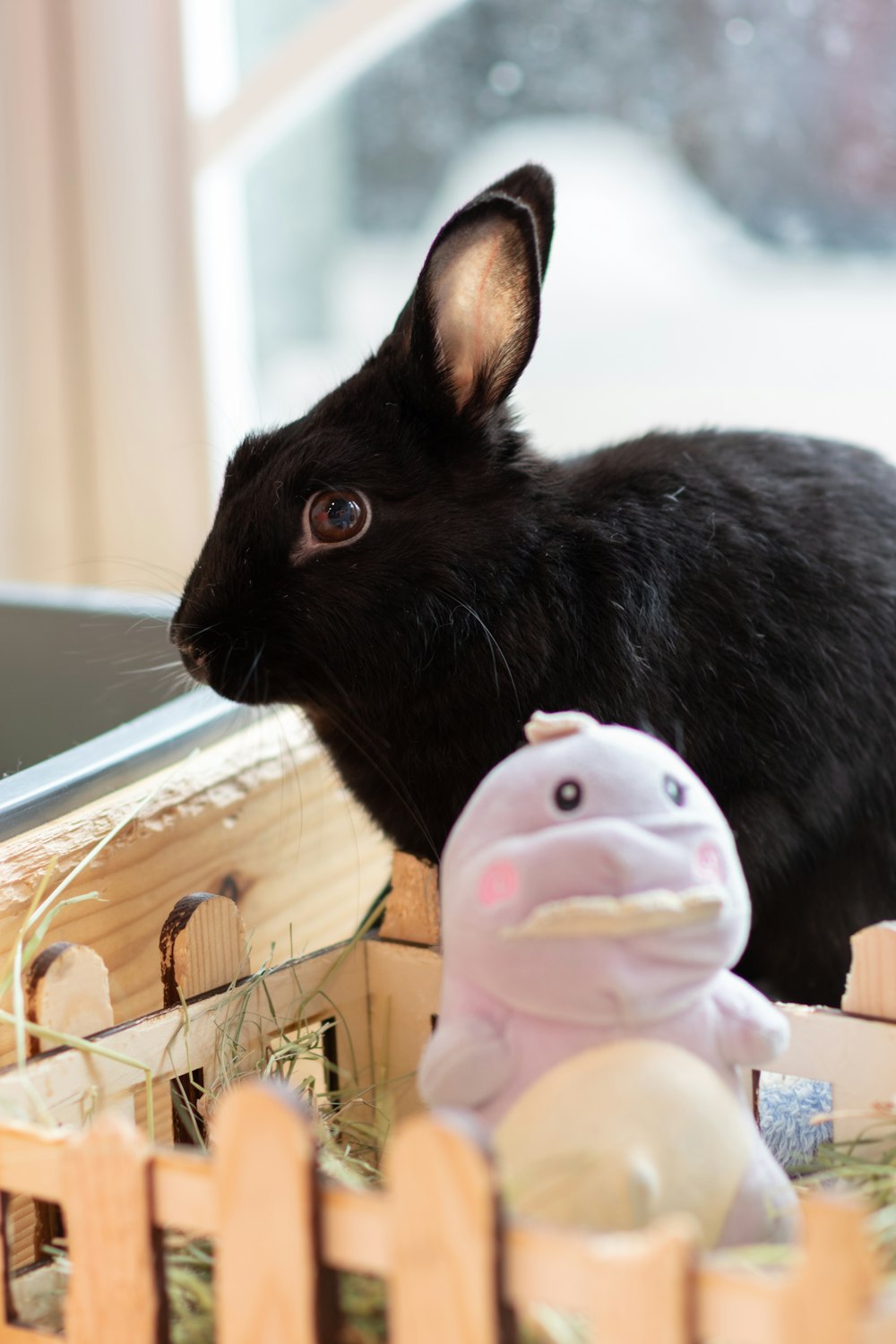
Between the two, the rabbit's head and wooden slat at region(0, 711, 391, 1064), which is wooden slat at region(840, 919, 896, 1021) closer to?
the rabbit's head

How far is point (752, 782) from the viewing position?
2.70 feet

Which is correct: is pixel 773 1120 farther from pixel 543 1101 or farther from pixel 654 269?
pixel 654 269

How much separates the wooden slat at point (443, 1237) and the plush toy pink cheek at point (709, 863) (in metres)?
0.16

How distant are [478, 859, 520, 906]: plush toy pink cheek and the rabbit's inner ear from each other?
359 mm

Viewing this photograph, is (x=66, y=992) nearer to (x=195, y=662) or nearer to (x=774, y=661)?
(x=195, y=662)

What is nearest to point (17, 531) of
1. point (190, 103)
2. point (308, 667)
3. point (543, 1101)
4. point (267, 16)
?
point (190, 103)

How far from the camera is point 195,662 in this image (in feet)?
2.75

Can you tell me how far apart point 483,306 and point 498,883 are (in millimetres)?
393

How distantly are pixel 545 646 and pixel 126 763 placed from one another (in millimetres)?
311

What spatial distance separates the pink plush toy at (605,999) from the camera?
534 millimetres

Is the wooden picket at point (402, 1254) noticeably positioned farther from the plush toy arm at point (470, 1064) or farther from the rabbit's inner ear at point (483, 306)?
the rabbit's inner ear at point (483, 306)

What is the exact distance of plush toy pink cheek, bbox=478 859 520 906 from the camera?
1.83 ft

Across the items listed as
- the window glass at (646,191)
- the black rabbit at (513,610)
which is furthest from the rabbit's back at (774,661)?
the window glass at (646,191)

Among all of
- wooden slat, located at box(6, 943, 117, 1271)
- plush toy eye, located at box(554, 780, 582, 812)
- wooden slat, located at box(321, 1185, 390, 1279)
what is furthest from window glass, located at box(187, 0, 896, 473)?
wooden slat, located at box(321, 1185, 390, 1279)
